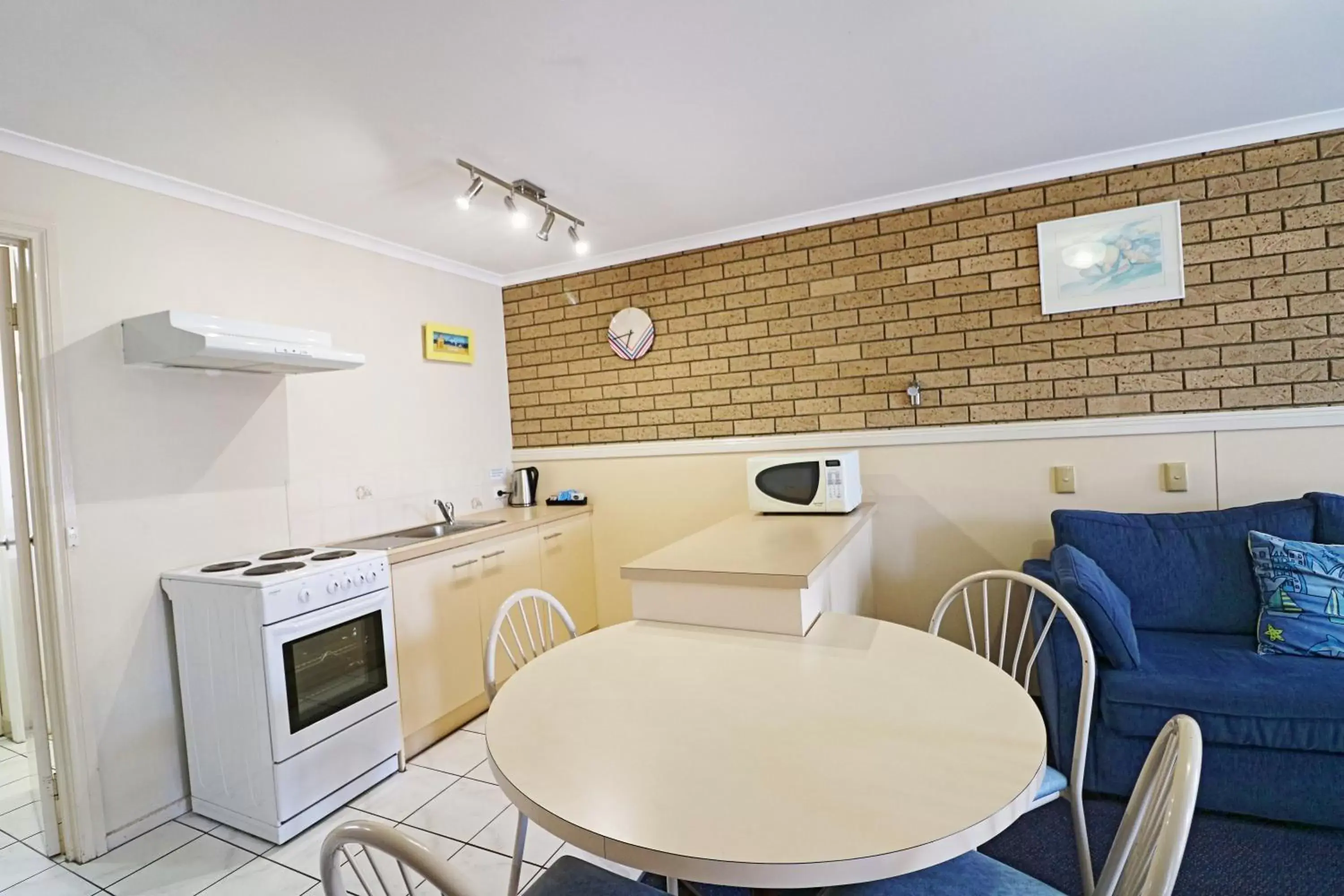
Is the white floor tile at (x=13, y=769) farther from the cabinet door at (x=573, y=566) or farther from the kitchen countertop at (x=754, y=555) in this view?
the kitchen countertop at (x=754, y=555)

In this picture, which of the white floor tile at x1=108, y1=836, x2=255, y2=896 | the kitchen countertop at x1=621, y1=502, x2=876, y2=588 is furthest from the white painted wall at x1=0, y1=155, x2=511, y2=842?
the kitchen countertop at x1=621, y1=502, x2=876, y2=588

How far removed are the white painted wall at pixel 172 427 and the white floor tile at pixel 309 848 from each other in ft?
1.86

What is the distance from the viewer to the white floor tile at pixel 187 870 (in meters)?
1.82

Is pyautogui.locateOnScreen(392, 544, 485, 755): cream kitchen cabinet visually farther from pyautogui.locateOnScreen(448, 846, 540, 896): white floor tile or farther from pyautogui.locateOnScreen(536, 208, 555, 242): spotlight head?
pyautogui.locateOnScreen(536, 208, 555, 242): spotlight head

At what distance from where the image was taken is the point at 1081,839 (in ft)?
4.52

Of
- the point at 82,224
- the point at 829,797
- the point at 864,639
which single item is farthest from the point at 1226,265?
the point at 82,224

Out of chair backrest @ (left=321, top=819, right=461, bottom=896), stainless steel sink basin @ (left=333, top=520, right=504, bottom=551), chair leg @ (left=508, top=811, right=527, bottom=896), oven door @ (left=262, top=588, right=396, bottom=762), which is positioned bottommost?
chair leg @ (left=508, top=811, right=527, bottom=896)

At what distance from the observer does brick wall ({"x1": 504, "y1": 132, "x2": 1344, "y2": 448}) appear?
7.89ft

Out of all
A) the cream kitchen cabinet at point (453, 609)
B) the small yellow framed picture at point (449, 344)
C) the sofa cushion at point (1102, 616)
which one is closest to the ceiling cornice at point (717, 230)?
→ the small yellow framed picture at point (449, 344)

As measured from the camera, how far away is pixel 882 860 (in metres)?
0.78

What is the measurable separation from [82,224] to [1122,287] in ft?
13.1

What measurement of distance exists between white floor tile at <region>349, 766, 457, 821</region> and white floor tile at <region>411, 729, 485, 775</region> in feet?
0.12

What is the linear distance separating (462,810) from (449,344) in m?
2.37

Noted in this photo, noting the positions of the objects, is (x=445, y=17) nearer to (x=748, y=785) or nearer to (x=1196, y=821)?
(x=748, y=785)
